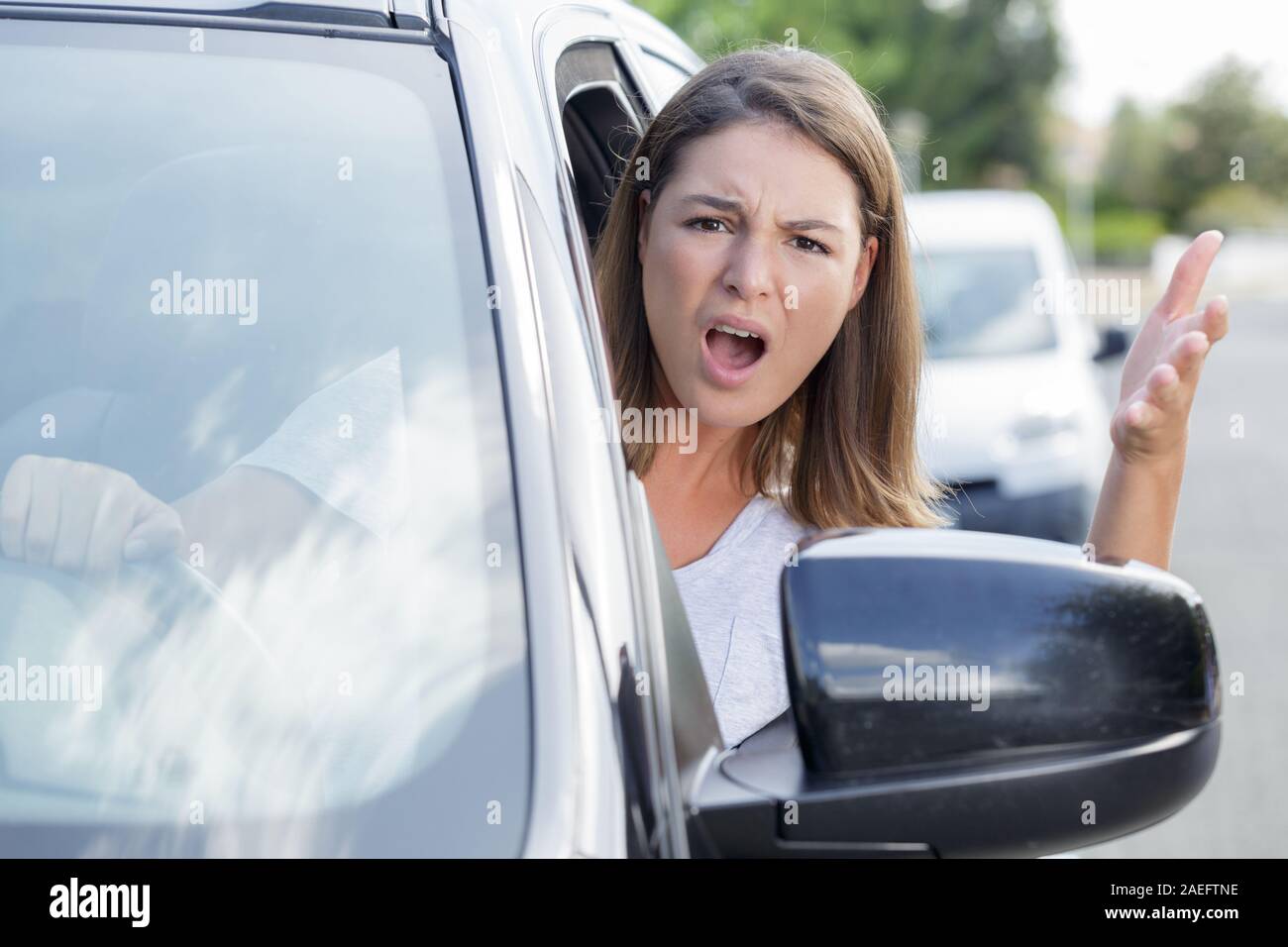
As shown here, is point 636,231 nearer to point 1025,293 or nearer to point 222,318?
point 222,318

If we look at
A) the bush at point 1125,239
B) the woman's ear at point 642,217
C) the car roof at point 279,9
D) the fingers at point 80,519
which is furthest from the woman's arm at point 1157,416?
the bush at point 1125,239

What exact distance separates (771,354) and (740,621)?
34 centimetres

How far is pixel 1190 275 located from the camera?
1.85 metres

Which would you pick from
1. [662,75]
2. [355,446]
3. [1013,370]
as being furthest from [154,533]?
[1013,370]

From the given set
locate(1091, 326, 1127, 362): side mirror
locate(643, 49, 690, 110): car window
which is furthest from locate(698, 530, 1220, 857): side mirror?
locate(1091, 326, 1127, 362): side mirror

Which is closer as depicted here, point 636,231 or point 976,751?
point 976,751

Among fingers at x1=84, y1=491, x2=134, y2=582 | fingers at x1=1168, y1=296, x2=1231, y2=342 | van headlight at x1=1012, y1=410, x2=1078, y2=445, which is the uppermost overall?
fingers at x1=1168, y1=296, x2=1231, y2=342

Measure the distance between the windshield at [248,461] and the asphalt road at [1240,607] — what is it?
30.8 inches

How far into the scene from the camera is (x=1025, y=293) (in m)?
7.67

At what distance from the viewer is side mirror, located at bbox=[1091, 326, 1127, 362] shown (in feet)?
27.1

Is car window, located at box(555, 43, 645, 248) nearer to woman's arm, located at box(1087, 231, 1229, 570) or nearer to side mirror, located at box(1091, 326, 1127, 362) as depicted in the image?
woman's arm, located at box(1087, 231, 1229, 570)

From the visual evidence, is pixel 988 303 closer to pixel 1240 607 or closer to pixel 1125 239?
pixel 1240 607

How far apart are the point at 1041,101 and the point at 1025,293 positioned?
4435 cm
